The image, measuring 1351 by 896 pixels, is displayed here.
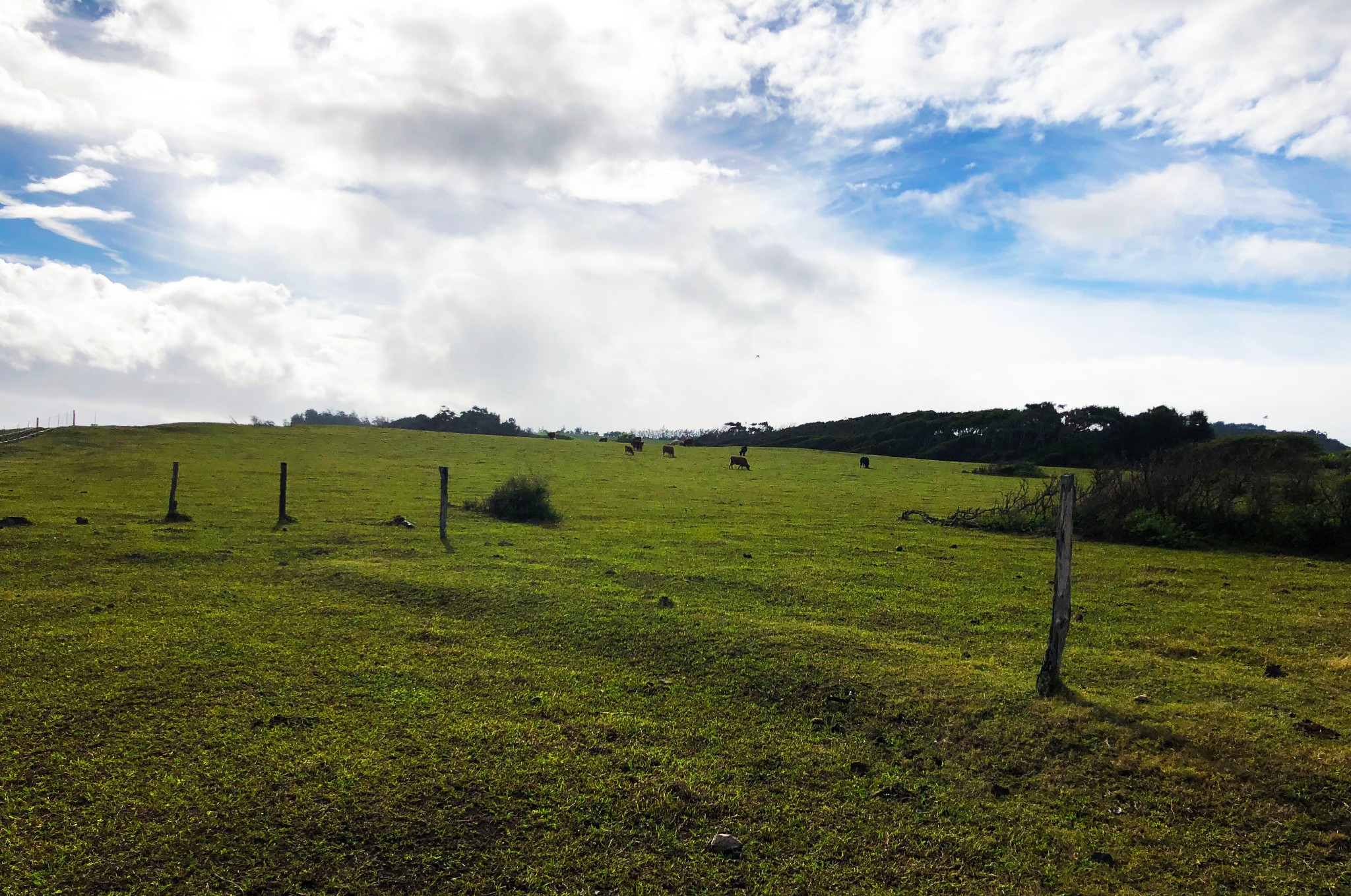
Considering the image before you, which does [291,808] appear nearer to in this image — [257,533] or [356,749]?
[356,749]

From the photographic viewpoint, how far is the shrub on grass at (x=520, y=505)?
23.5 metres

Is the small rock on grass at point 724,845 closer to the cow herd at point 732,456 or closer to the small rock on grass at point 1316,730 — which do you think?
the small rock on grass at point 1316,730

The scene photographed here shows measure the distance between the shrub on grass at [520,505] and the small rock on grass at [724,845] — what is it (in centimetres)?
1802

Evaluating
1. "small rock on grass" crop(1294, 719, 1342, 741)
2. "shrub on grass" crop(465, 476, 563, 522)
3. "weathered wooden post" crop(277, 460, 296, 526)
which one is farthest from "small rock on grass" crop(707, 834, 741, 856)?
"weathered wooden post" crop(277, 460, 296, 526)

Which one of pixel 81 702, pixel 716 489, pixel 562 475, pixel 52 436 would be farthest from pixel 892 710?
pixel 52 436

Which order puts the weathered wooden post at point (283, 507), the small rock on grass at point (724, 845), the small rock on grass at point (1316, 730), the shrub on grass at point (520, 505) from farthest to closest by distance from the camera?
the shrub on grass at point (520, 505), the weathered wooden post at point (283, 507), the small rock on grass at point (1316, 730), the small rock on grass at point (724, 845)

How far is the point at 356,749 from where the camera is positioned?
276 inches

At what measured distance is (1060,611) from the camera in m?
8.40

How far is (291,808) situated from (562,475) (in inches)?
1379

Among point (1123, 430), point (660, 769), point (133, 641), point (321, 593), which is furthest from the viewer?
point (1123, 430)

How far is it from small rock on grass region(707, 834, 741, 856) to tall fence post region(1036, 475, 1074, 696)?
445 cm

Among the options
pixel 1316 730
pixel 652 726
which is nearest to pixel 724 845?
pixel 652 726

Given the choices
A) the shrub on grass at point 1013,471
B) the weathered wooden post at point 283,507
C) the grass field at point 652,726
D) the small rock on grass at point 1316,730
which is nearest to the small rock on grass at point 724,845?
the grass field at point 652,726

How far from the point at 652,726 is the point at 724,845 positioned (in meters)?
2.08
